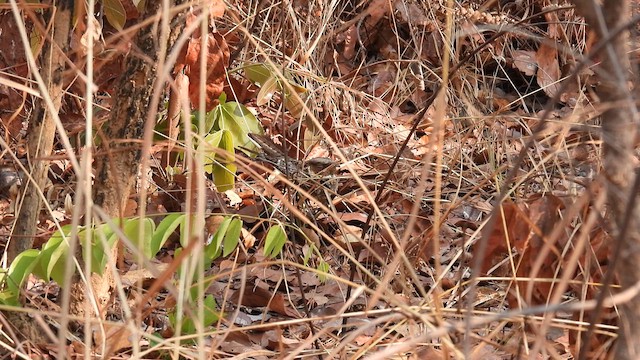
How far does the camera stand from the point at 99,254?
1.19 meters

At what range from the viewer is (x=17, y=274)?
4.02 feet

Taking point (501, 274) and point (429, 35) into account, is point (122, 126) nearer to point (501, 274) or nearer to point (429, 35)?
point (501, 274)

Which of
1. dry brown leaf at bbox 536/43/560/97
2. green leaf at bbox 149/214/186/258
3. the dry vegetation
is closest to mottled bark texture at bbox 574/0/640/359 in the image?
the dry vegetation

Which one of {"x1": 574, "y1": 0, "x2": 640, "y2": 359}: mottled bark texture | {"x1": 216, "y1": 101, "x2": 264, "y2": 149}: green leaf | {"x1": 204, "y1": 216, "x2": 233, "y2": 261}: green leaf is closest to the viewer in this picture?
{"x1": 574, "y1": 0, "x2": 640, "y2": 359}: mottled bark texture

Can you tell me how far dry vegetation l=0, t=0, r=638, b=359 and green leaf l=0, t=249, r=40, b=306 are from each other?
0.12ft

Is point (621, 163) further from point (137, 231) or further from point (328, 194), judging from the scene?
point (328, 194)

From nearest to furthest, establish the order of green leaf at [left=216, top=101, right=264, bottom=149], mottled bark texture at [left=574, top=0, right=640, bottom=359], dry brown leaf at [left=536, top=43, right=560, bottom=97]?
mottled bark texture at [left=574, top=0, right=640, bottom=359]
green leaf at [left=216, top=101, right=264, bottom=149]
dry brown leaf at [left=536, top=43, right=560, bottom=97]

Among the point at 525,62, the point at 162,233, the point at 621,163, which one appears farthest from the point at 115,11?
the point at 525,62

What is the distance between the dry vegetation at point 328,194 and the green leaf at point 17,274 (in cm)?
4

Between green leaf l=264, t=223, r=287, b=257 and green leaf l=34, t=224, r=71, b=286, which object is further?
green leaf l=264, t=223, r=287, b=257

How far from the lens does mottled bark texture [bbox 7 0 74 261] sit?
1.34m

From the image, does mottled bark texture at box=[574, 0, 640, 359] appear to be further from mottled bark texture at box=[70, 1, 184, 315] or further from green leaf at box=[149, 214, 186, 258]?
mottled bark texture at box=[70, 1, 184, 315]

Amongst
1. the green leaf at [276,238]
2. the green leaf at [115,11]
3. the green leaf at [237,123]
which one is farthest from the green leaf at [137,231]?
the green leaf at [237,123]

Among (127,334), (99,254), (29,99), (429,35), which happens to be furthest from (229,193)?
(429,35)
